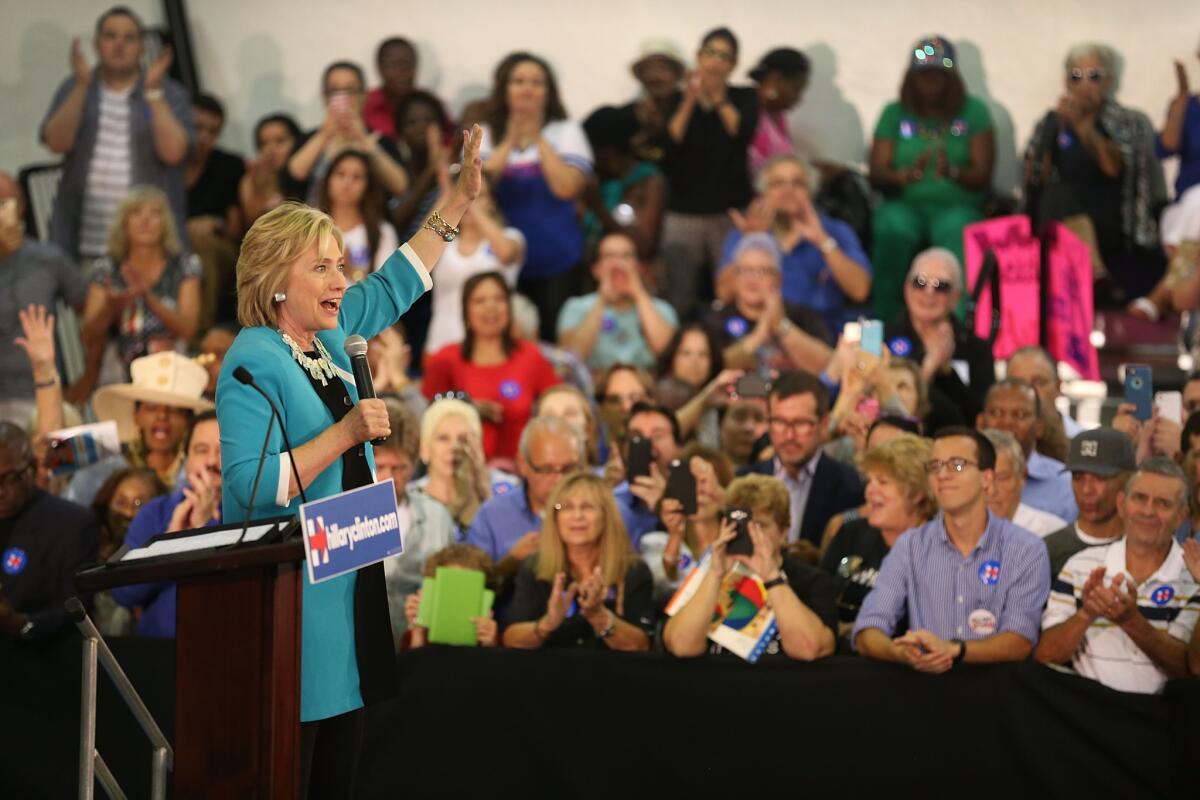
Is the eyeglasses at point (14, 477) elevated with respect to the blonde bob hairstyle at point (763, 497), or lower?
elevated

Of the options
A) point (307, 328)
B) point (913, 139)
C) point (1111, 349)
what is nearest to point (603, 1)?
point (913, 139)

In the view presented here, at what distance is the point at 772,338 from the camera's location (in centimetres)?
732

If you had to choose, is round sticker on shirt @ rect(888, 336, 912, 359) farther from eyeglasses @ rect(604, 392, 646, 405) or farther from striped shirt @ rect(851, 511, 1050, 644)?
striped shirt @ rect(851, 511, 1050, 644)

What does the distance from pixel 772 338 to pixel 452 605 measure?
2.90m

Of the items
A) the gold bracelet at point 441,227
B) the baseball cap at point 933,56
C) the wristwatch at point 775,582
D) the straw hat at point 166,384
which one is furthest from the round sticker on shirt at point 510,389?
the gold bracelet at point 441,227

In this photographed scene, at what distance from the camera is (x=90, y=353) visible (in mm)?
7992

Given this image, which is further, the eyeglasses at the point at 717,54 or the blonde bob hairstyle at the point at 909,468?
the eyeglasses at the point at 717,54

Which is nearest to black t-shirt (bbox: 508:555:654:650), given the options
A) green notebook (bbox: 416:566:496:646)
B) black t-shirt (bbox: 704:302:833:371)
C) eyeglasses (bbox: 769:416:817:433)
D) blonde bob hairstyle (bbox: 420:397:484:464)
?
green notebook (bbox: 416:566:496:646)

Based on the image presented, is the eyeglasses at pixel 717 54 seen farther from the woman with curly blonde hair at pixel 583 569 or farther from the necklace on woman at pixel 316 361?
the necklace on woman at pixel 316 361

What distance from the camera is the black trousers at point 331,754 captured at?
305 centimetres

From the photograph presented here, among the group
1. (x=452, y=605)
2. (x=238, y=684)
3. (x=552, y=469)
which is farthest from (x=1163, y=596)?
(x=238, y=684)

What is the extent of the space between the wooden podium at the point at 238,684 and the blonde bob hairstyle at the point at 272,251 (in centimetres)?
50

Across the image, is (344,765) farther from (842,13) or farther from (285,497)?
(842,13)

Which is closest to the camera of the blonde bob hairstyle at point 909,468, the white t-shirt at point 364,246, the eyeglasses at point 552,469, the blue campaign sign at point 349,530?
the blue campaign sign at point 349,530
